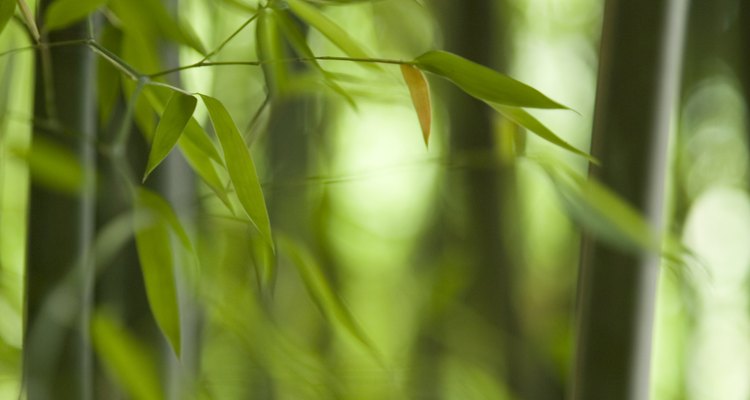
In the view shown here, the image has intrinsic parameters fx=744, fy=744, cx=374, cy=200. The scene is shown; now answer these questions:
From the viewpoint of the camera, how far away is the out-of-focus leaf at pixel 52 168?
17.2 inches

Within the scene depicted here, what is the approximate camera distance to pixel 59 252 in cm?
43

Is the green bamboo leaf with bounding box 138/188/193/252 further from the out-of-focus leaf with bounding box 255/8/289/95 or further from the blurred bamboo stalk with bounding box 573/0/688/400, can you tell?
the blurred bamboo stalk with bounding box 573/0/688/400

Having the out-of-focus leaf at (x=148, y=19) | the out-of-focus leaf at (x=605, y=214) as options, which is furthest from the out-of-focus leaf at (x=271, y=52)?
the out-of-focus leaf at (x=605, y=214)

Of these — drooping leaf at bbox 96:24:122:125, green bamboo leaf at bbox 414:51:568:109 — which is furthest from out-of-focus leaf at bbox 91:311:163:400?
green bamboo leaf at bbox 414:51:568:109

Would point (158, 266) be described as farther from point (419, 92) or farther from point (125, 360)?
point (419, 92)

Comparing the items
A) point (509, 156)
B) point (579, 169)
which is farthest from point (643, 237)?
point (579, 169)

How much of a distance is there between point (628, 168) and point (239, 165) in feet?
0.66

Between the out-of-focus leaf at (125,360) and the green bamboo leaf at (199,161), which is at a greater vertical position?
the green bamboo leaf at (199,161)

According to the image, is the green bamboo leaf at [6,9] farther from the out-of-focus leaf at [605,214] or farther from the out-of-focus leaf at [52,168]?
the out-of-focus leaf at [605,214]

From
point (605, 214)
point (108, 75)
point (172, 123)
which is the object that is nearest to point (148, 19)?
point (108, 75)

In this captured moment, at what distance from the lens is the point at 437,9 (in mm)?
646

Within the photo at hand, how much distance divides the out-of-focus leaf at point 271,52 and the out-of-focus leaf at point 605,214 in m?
0.16

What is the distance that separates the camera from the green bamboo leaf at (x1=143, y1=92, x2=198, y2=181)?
11.6 inches

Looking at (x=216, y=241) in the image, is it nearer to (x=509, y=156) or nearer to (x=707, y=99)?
(x=509, y=156)
